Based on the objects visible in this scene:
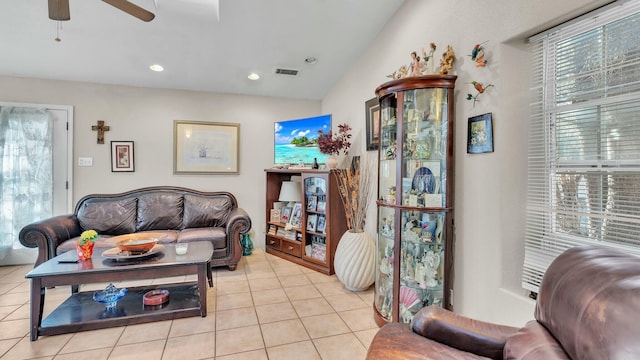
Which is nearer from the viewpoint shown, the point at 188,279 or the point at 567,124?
the point at 567,124

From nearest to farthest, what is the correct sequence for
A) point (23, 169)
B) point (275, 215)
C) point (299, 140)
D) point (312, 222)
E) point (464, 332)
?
1. point (464, 332)
2. point (23, 169)
3. point (312, 222)
4. point (299, 140)
5. point (275, 215)

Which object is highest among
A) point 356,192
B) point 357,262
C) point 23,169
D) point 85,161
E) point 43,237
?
point 85,161

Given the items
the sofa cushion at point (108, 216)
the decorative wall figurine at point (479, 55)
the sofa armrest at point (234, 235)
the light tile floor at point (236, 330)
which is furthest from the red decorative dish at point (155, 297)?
the decorative wall figurine at point (479, 55)

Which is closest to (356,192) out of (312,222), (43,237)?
(312,222)

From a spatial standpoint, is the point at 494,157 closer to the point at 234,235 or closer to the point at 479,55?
the point at 479,55

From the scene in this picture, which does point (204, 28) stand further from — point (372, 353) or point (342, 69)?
point (372, 353)

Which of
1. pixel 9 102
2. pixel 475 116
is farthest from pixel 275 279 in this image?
pixel 9 102

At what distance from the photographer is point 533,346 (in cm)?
104

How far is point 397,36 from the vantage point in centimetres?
278

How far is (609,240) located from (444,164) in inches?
37.2

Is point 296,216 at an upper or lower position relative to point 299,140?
lower

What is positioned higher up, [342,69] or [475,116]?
[342,69]

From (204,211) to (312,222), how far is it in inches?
59.7

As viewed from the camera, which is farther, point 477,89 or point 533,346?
point 477,89
